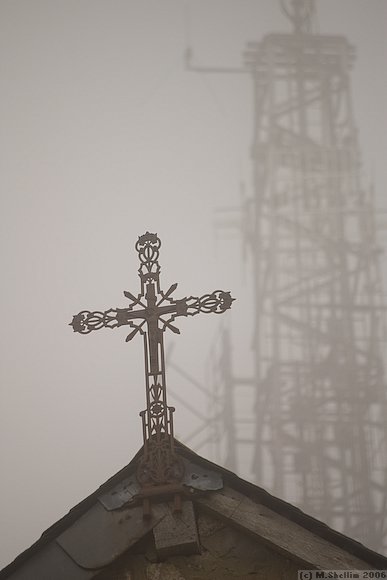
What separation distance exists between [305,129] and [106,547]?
13.4 meters

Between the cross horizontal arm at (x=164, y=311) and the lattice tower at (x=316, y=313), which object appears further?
the lattice tower at (x=316, y=313)

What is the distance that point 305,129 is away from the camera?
44.4 feet

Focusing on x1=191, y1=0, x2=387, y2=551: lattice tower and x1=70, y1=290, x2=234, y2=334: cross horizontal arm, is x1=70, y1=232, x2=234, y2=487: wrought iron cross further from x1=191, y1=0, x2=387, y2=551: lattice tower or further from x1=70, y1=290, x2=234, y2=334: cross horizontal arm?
x1=191, y1=0, x2=387, y2=551: lattice tower

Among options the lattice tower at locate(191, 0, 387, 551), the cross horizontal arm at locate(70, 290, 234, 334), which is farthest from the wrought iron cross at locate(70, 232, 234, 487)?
the lattice tower at locate(191, 0, 387, 551)

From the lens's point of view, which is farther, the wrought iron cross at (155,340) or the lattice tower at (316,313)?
the lattice tower at (316,313)

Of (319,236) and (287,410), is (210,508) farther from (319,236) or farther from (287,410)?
(319,236)

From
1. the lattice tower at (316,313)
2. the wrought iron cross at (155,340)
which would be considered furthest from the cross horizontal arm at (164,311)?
the lattice tower at (316,313)

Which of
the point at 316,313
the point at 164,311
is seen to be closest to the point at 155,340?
the point at 164,311

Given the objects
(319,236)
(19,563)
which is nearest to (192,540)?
(19,563)

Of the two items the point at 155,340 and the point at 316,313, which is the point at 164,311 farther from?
the point at 316,313

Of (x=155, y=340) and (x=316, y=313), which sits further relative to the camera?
(x=316, y=313)

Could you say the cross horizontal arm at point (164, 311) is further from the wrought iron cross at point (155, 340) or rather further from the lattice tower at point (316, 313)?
the lattice tower at point (316, 313)

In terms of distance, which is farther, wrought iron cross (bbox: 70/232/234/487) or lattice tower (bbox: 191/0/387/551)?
lattice tower (bbox: 191/0/387/551)

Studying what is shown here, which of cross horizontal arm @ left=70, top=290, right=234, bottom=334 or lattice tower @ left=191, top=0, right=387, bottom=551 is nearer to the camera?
cross horizontal arm @ left=70, top=290, right=234, bottom=334
